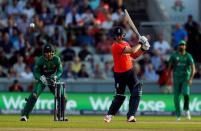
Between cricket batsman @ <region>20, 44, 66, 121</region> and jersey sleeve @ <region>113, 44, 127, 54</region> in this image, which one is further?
cricket batsman @ <region>20, 44, 66, 121</region>

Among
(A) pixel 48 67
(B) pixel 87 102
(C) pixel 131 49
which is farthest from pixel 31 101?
(B) pixel 87 102

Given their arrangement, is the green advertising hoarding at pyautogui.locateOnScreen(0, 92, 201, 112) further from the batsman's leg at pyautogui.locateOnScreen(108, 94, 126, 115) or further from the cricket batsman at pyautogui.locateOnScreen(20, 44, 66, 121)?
the batsman's leg at pyautogui.locateOnScreen(108, 94, 126, 115)

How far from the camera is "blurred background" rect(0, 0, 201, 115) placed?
29500 millimetres

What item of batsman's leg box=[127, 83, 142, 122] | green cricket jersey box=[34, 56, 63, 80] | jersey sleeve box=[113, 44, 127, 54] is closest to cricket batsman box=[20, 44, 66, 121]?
green cricket jersey box=[34, 56, 63, 80]

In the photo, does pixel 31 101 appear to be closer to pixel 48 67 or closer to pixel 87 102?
pixel 48 67

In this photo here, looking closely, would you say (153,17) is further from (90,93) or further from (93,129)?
(93,129)

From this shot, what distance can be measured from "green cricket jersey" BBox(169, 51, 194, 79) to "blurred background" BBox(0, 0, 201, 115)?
15.1 ft

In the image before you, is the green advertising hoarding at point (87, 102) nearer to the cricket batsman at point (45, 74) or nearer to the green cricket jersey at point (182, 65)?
the green cricket jersey at point (182, 65)

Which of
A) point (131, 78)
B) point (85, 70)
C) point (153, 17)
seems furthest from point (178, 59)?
point (153, 17)

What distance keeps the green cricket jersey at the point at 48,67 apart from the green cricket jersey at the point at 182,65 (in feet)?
14.8

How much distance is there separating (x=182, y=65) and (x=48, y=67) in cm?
491

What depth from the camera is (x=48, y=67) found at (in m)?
21.7

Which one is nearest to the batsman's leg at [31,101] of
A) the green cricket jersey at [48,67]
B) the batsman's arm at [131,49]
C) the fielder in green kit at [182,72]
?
the green cricket jersey at [48,67]

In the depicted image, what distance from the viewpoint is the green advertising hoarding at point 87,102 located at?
2930cm
